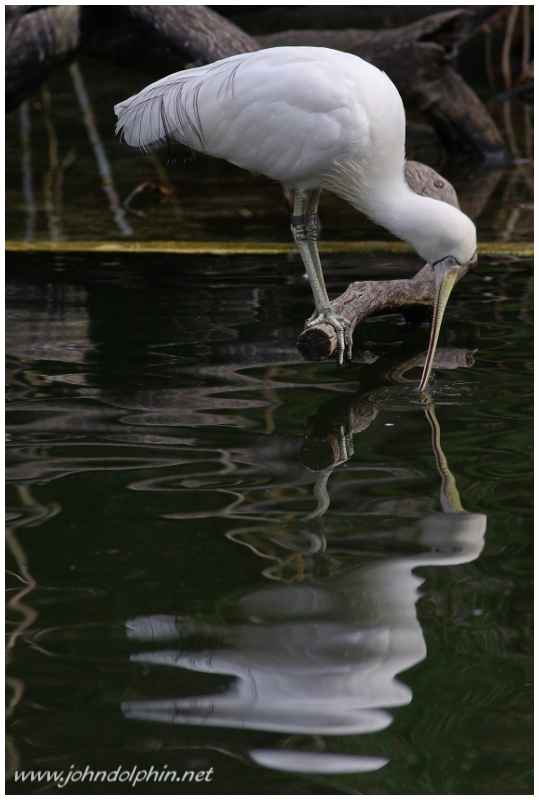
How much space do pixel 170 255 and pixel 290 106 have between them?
299 cm

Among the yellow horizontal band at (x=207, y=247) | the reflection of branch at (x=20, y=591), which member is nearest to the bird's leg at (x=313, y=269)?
the reflection of branch at (x=20, y=591)

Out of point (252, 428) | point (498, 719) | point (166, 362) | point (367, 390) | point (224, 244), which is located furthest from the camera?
point (224, 244)

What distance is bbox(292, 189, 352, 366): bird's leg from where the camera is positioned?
6172 mm

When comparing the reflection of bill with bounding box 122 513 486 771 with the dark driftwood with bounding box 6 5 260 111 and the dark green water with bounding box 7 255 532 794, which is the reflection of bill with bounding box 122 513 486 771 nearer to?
the dark green water with bounding box 7 255 532 794

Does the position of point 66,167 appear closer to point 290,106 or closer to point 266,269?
point 266,269

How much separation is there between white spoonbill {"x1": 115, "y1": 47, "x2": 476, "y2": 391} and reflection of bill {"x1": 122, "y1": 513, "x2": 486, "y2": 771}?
2.22 m

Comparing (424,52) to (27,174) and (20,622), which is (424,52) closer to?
(27,174)

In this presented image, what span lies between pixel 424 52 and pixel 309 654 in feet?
29.4

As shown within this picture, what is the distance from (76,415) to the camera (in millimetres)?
5547

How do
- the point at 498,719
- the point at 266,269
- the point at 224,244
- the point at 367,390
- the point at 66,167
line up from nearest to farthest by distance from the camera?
the point at 498,719
the point at 367,390
the point at 266,269
the point at 224,244
the point at 66,167

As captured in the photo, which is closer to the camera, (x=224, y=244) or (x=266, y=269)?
(x=266, y=269)

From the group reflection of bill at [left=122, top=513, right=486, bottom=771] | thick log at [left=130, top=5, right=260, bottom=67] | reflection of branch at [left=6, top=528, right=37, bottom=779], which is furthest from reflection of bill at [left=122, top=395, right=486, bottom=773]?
thick log at [left=130, top=5, right=260, bottom=67]

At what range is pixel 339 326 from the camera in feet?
20.2

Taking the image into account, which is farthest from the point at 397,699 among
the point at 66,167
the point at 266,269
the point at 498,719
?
the point at 66,167
